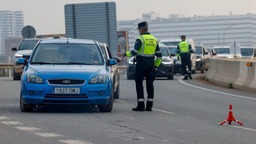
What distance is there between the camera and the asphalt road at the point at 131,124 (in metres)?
12.6

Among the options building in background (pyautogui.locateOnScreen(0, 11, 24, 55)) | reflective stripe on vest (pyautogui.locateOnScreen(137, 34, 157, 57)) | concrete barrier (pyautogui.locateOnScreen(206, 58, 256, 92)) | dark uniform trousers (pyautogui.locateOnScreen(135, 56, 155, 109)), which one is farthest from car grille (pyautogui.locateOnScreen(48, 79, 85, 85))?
building in background (pyautogui.locateOnScreen(0, 11, 24, 55))

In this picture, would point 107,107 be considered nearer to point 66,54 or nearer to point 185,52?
point 66,54

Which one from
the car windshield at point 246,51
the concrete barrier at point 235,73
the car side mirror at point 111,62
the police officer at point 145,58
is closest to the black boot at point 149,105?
the police officer at point 145,58

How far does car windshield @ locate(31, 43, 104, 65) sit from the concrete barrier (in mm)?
8582

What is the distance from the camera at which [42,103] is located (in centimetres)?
1692

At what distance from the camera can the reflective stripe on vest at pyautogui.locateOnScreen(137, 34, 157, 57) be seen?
18.4 meters

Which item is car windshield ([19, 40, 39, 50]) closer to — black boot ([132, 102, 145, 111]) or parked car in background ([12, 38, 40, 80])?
parked car in background ([12, 38, 40, 80])

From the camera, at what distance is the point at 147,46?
18.4 metres

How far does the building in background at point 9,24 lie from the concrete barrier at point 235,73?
97.1 metres

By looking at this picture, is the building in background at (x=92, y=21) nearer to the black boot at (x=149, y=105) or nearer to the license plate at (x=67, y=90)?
the black boot at (x=149, y=105)

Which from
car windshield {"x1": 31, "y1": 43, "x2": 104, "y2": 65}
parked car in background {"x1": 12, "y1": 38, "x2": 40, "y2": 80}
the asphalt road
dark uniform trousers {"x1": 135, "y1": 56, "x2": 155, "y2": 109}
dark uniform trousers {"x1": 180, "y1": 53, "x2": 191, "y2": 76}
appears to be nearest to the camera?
the asphalt road

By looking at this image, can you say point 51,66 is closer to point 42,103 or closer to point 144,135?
point 42,103

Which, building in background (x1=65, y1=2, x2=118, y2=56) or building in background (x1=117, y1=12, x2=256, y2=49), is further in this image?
building in background (x1=117, y1=12, x2=256, y2=49)

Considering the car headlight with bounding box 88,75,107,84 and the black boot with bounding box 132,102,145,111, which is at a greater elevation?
the car headlight with bounding box 88,75,107,84
